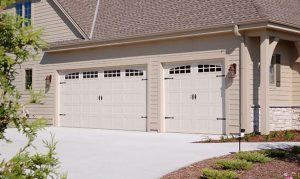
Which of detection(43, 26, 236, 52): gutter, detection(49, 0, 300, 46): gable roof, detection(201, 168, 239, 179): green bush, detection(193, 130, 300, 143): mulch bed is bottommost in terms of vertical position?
detection(201, 168, 239, 179): green bush

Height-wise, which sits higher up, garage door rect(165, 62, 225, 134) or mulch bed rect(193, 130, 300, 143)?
garage door rect(165, 62, 225, 134)

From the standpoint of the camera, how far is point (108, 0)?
831 inches

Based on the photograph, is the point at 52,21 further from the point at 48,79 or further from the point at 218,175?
the point at 218,175

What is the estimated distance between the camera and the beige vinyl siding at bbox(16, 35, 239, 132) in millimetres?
15273

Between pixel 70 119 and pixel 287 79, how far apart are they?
9304mm

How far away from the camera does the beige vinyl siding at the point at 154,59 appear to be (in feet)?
50.1

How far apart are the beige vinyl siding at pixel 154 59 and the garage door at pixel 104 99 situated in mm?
366

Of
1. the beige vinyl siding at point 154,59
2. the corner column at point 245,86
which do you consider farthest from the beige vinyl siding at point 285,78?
the beige vinyl siding at point 154,59

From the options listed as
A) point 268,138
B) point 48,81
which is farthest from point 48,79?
point 268,138

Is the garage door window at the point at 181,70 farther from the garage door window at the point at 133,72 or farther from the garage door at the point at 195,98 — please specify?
the garage door window at the point at 133,72

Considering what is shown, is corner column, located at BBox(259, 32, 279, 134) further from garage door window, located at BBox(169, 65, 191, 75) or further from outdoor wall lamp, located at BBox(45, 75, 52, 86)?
outdoor wall lamp, located at BBox(45, 75, 52, 86)

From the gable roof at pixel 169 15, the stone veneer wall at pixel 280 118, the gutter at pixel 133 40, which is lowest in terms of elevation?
the stone veneer wall at pixel 280 118

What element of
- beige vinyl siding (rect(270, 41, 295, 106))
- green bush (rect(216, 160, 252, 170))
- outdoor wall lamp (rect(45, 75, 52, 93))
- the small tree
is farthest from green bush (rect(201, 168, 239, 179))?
outdoor wall lamp (rect(45, 75, 52, 93))

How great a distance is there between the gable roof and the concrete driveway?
4.18 metres
